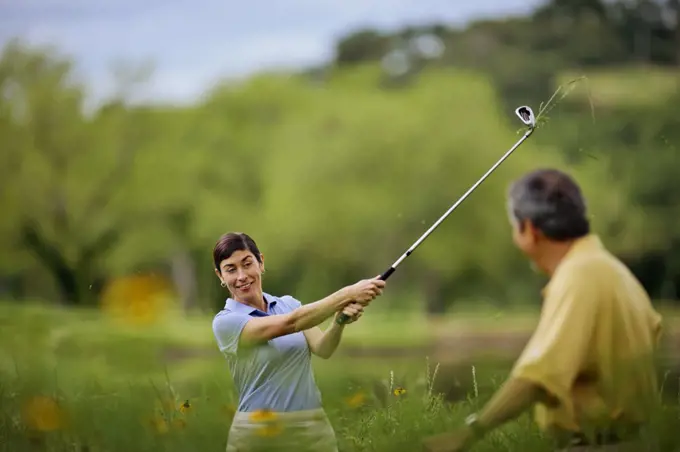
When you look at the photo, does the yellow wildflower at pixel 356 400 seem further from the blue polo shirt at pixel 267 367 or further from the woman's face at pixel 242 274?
the woman's face at pixel 242 274

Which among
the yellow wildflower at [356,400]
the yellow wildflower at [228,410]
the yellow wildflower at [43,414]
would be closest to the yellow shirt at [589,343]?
the yellow wildflower at [356,400]

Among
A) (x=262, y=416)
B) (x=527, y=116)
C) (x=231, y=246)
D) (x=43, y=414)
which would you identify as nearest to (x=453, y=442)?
(x=262, y=416)

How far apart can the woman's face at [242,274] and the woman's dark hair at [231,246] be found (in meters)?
0.01

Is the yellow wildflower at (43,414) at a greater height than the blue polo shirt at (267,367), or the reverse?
the blue polo shirt at (267,367)

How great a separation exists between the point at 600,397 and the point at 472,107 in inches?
813

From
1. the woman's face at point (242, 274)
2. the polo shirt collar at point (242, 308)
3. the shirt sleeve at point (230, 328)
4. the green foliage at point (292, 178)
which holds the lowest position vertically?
the shirt sleeve at point (230, 328)

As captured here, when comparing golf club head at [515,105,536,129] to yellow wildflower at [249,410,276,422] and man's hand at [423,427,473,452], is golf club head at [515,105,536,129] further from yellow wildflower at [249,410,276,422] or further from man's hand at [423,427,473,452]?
yellow wildflower at [249,410,276,422]

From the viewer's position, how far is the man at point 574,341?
2793 millimetres

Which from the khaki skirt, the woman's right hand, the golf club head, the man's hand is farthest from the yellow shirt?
the khaki skirt

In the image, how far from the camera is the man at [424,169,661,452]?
110 inches

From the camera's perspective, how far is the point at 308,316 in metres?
3.33

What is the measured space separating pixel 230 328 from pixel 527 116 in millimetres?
1135

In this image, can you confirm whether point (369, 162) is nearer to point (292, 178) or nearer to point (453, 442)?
point (292, 178)

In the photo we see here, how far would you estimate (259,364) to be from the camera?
3.48m
